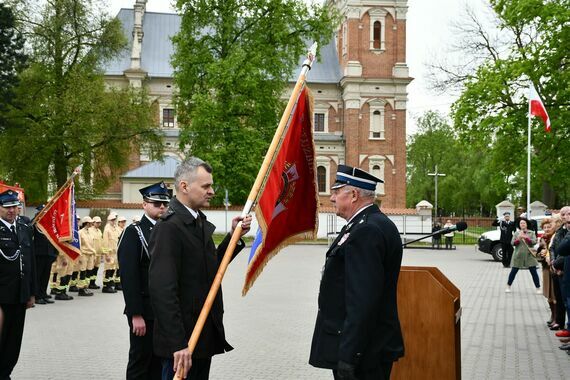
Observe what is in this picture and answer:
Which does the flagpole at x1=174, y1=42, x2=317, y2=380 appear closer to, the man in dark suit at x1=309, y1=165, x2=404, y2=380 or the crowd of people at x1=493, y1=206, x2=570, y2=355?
the man in dark suit at x1=309, y1=165, x2=404, y2=380

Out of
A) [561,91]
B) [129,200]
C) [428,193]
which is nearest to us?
[561,91]

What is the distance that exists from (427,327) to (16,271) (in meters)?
3.97

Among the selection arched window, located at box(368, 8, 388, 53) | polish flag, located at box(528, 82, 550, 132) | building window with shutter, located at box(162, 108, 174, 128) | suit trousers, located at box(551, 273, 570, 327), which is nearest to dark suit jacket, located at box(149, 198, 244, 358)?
suit trousers, located at box(551, 273, 570, 327)

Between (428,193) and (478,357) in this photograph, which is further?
(428,193)

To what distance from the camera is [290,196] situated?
19.4ft

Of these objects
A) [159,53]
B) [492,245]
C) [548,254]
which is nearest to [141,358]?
[548,254]

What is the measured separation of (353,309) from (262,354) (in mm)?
5409

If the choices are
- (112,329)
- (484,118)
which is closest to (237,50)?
(484,118)

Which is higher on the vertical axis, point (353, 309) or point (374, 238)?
point (374, 238)

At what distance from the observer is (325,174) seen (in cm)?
6894

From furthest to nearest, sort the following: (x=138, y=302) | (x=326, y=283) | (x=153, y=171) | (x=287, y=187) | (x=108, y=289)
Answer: (x=153, y=171)
(x=108, y=289)
(x=138, y=302)
(x=287, y=187)
(x=326, y=283)

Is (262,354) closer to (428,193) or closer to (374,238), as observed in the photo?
(374,238)

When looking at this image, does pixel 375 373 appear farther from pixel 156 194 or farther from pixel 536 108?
pixel 536 108

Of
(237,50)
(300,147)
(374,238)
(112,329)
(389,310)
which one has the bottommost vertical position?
(112,329)
